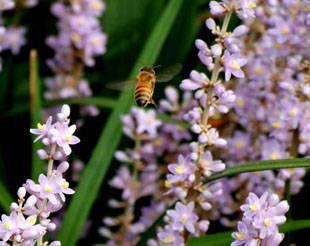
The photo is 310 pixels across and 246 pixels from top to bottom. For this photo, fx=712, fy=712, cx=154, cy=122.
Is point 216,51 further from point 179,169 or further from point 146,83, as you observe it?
point 146,83

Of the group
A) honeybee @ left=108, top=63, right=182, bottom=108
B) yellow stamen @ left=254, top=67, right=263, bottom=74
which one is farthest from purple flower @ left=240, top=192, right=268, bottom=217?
yellow stamen @ left=254, top=67, right=263, bottom=74

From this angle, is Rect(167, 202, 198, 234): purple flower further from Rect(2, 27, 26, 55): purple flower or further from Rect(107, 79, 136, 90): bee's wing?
Rect(2, 27, 26, 55): purple flower

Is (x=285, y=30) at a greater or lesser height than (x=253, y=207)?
greater

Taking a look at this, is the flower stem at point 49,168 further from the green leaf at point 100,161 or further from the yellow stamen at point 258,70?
the yellow stamen at point 258,70

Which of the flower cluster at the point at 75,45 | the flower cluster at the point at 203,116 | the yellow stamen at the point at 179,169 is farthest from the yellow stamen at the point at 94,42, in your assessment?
the yellow stamen at the point at 179,169

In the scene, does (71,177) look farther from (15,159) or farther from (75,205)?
(75,205)

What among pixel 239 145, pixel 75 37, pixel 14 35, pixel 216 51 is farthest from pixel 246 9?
pixel 14 35
